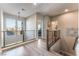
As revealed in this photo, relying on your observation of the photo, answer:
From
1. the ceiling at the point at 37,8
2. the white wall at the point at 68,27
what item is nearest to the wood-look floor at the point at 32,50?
the white wall at the point at 68,27

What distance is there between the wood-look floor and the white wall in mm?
273

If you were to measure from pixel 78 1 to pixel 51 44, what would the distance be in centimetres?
87

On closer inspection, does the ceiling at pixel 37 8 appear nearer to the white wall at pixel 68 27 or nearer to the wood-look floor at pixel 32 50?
the white wall at pixel 68 27

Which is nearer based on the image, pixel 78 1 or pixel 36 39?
pixel 78 1

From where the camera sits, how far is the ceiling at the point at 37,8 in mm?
1464

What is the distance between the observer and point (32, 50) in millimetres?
1518

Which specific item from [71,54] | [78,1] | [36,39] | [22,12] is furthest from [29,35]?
[78,1]

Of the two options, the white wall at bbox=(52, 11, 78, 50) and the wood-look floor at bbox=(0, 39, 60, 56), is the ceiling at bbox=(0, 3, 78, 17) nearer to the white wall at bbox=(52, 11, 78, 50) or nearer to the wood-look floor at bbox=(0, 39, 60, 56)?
the white wall at bbox=(52, 11, 78, 50)

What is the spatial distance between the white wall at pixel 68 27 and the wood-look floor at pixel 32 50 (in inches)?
10.8

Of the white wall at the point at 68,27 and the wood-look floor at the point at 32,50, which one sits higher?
the white wall at the point at 68,27

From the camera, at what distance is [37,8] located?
1.52 meters

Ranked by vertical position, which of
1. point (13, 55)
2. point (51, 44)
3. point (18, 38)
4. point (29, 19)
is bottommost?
point (13, 55)

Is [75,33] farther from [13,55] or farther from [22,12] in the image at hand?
[13,55]

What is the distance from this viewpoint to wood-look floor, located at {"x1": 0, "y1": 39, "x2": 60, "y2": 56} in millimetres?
1459
